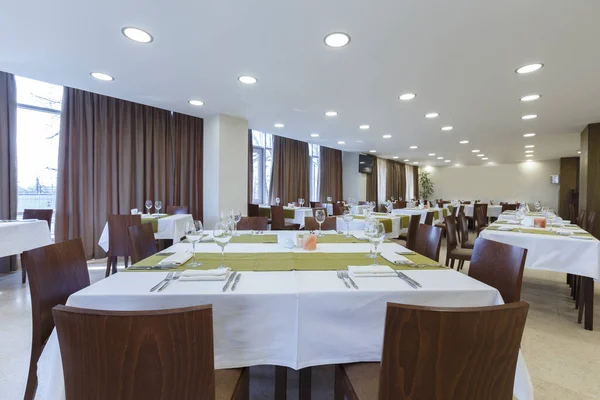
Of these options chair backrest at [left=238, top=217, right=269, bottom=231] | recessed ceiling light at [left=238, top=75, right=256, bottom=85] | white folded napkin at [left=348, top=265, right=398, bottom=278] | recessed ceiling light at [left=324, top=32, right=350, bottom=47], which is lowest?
white folded napkin at [left=348, top=265, right=398, bottom=278]

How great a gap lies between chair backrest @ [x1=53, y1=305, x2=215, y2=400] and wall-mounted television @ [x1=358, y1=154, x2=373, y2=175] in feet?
31.7

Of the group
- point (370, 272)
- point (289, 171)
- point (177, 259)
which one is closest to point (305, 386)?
point (370, 272)

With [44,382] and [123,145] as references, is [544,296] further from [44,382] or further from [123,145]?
[123,145]

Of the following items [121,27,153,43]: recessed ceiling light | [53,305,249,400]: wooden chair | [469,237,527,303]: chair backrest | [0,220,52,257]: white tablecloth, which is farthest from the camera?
[0,220,52,257]: white tablecloth

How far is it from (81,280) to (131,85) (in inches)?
121

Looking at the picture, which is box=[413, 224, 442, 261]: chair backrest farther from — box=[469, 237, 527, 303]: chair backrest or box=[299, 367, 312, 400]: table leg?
box=[299, 367, 312, 400]: table leg

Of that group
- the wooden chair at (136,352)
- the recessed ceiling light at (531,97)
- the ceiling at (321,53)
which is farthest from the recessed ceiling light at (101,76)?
the recessed ceiling light at (531,97)

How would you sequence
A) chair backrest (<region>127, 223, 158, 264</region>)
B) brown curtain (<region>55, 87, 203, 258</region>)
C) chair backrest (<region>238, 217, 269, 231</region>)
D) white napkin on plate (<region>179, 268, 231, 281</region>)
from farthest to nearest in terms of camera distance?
brown curtain (<region>55, 87, 203, 258</region>), chair backrest (<region>238, 217, 269, 231</region>), chair backrest (<region>127, 223, 158, 264</region>), white napkin on plate (<region>179, 268, 231, 281</region>)

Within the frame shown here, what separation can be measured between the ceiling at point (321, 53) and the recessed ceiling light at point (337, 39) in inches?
2.3

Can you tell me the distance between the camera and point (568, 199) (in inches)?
446

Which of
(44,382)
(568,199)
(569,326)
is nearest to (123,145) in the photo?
(44,382)

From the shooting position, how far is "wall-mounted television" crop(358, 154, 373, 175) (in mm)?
9944

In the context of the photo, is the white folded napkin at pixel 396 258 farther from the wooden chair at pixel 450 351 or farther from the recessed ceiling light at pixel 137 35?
the recessed ceiling light at pixel 137 35

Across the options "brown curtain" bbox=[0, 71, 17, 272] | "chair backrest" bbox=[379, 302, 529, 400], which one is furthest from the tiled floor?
"brown curtain" bbox=[0, 71, 17, 272]
